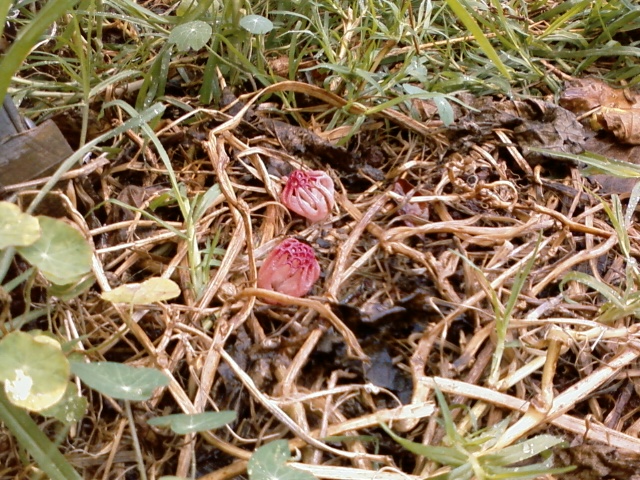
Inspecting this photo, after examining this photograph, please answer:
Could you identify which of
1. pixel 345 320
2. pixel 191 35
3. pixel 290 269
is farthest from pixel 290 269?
pixel 191 35

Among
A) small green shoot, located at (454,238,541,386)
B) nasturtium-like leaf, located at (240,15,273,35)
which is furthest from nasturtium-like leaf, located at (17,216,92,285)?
nasturtium-like leaf, located at (240,15,273,35)

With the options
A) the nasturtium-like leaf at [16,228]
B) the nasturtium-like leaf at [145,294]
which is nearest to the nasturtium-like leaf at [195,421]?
the nasturtium-like leaf at [145,294]

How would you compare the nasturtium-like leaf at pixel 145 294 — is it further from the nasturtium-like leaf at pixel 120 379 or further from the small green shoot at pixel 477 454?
the small green shoot at pixel 477 454

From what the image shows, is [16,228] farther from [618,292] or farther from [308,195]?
[618,292]

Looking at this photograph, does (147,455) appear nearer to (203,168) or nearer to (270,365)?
(270,365)

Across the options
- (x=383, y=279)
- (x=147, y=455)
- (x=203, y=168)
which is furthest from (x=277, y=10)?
(x=147, y=455)

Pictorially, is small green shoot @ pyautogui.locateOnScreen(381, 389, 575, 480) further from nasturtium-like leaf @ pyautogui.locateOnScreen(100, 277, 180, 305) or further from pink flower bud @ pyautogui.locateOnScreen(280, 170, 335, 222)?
pink flower bud @ pyautogui.locateOnScreen(280, 170, 335, 222)

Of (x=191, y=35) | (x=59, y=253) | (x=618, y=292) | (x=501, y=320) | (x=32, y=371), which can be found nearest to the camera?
(x=32, y=371)
